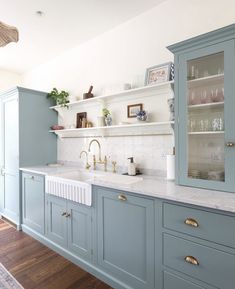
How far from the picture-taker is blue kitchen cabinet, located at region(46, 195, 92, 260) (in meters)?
2.04

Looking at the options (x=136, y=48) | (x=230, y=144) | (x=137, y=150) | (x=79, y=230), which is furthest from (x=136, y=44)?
(x=79, y=230)

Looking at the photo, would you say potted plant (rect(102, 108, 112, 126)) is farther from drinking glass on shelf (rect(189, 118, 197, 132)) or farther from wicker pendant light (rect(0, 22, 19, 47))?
wicker pendant light (rect(0, 22, 19, 47))

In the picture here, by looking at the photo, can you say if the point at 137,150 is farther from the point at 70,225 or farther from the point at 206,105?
the point at 70,225

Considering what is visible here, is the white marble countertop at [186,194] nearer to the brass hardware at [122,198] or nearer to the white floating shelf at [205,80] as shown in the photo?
the brass hardware at [122,198]

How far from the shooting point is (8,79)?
4.11 m

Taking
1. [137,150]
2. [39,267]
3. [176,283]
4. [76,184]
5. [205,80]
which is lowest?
[39,267]

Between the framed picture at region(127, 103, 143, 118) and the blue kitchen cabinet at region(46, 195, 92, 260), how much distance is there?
118cm

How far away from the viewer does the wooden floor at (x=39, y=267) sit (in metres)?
A: 1.88

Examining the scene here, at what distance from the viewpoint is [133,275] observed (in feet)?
5.48

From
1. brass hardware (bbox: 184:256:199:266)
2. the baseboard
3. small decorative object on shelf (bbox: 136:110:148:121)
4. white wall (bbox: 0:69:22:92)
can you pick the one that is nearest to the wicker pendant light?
small decorative object on shelf (bbox: 136:110:148:121)

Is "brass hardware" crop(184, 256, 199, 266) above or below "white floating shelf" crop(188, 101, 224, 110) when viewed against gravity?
below

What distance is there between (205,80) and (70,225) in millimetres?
1950

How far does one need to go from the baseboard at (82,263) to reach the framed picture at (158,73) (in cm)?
194

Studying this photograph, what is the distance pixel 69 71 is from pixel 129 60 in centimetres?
124
